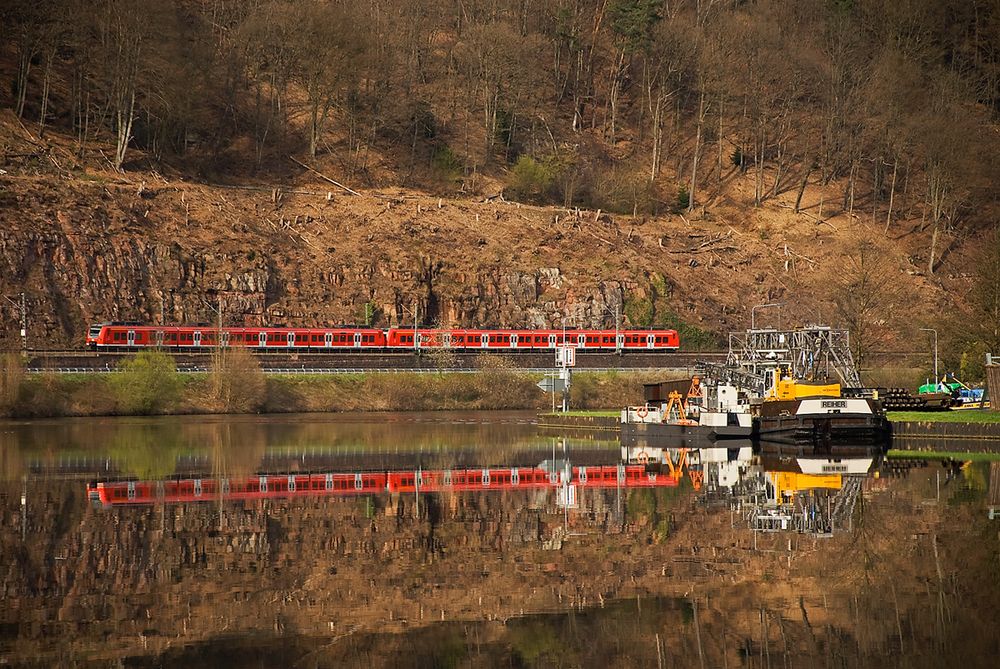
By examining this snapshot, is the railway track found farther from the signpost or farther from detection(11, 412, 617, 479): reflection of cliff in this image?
the signpost

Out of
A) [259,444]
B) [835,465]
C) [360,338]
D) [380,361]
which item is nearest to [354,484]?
[835,465]

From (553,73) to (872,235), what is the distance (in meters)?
37.2

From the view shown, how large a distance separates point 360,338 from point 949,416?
1886 inches

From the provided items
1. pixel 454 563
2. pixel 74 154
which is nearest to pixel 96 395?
pixel 74 154

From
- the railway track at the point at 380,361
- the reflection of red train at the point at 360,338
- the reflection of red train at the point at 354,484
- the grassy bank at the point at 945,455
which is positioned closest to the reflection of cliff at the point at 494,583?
the reflection of red train at the point at 354,484

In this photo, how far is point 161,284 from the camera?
97562mm

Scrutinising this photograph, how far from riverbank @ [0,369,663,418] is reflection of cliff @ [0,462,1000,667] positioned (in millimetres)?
48399

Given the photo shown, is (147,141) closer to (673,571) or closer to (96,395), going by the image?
(96,395)

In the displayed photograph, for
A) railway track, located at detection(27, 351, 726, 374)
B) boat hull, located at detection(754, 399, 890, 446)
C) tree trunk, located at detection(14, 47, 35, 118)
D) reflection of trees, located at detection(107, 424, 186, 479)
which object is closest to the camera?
reflection of trees, located at detection(107, 424, 186, 479)

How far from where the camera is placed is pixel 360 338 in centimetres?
9669

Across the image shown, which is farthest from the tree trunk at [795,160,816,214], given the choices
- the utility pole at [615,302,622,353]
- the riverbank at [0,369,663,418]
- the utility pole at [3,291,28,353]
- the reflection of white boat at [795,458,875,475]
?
the reflection of white boat at [795,458,875,475]

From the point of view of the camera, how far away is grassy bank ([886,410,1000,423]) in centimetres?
5600

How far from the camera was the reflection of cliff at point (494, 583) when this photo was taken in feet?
63.8

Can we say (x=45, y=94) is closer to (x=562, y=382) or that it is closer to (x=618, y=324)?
(x=618, y=324)
